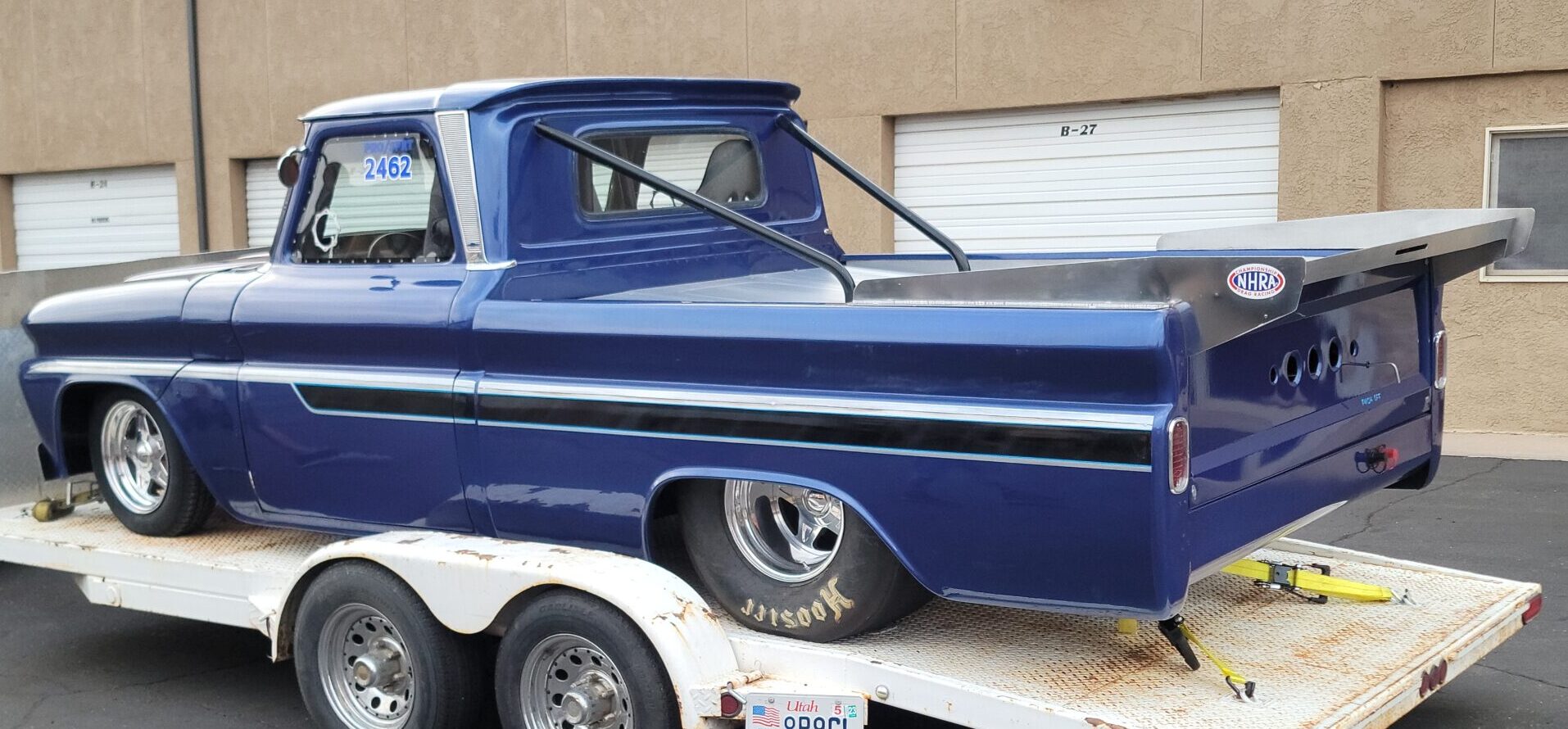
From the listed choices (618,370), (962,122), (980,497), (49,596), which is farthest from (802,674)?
(962,122)

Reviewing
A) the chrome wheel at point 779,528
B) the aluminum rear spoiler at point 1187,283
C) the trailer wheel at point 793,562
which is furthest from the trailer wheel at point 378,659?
the aluminum rear spoiler at point 1187,283

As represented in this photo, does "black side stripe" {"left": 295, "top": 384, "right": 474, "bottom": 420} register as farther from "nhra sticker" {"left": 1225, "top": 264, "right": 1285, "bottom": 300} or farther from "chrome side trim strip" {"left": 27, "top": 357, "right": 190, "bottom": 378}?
"nhra sticker" {"left": 1225, "top": 264, "right": 1285, "bottom": 300}

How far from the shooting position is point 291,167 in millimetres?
5316

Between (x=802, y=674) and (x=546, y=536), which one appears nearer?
(x=802, y=674)

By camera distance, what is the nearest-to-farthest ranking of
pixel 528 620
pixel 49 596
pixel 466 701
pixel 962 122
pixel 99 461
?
pixel 528 620
pixel 466 701
pixel 99 461
pixel 49 596
pixel 962 122

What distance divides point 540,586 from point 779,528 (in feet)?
2.19

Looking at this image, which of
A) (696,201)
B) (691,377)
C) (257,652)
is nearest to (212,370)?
(257,652)

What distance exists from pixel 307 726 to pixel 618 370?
74.3 inches

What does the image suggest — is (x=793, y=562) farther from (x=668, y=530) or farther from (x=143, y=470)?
(x=143, y=470)

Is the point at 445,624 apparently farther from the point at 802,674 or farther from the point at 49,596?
the point at 49,596

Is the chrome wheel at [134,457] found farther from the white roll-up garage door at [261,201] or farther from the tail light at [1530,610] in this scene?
the white roll-up garage door at [261,201]

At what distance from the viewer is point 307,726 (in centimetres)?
523

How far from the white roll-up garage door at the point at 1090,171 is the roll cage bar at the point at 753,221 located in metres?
6.25

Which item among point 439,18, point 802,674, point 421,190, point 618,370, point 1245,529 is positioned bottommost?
point 802,674
